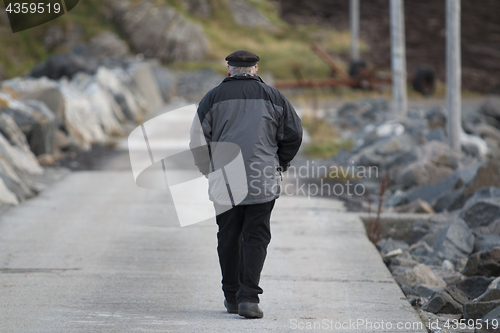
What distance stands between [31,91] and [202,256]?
7.84 metres

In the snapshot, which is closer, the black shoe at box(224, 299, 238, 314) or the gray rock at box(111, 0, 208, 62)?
the black shoe at box(224, 299, 238, 314)

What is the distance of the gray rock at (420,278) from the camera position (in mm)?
5379

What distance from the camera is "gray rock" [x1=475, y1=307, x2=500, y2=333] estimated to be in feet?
13.4

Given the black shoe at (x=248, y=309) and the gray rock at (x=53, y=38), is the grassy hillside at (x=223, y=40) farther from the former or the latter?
the black shoe at (x=248, y=309)

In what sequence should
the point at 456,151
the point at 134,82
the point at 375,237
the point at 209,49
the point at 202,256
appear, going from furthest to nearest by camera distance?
the point at 209,49 → the point at 134,82 → the point at 456,151 → the point at 375,237 → the point at 202,256

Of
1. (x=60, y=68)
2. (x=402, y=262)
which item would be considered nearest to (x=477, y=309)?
(x=402, y=262)

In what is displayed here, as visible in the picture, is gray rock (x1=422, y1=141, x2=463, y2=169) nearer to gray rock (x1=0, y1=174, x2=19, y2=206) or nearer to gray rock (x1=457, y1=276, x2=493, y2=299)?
gray rock (x1=457, y1=276, x2=493, y2=299)

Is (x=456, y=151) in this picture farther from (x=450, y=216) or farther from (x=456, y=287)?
(x=456, y=287)

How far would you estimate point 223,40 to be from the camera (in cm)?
3647

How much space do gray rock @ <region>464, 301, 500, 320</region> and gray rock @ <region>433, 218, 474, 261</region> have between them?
5.27 feet

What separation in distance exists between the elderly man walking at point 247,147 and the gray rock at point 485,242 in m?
2.76

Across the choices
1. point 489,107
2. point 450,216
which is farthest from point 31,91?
point 489,107

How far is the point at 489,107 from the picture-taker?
59.7 ft

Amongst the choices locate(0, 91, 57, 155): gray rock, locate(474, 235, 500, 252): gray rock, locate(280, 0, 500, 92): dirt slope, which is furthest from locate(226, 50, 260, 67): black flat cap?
locate(280, 0, 500, 92): dirt slope
